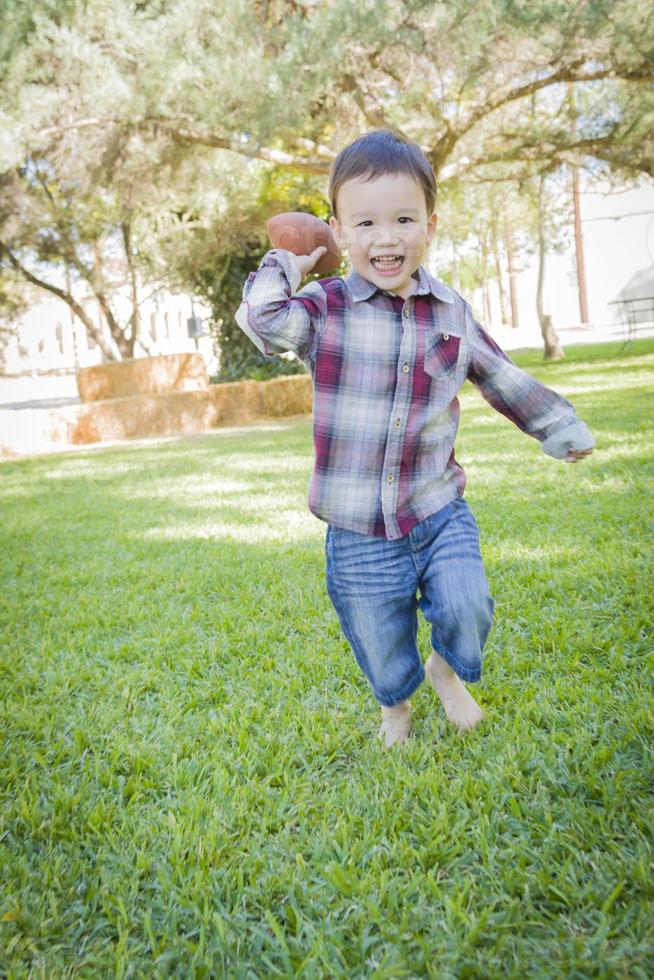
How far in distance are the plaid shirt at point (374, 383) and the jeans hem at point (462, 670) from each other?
335 millimetres

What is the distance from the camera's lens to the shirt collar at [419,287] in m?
1.91

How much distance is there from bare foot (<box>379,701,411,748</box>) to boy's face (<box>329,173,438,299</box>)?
1.05 meters

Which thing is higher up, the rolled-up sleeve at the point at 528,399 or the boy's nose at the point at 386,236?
the boy's nose at the point at 386,236

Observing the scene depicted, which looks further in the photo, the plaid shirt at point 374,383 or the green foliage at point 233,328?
the green foliage at point 233,328

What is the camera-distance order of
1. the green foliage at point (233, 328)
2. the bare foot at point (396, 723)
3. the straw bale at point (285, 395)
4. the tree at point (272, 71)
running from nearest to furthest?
the bare foot at point (396, 723) → the tree at point (272, 71) → the straw bale at point (285, 395) → the green foliage at point (233, 328)

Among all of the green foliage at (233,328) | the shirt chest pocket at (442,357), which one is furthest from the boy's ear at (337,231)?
the green foliage at (233,328)

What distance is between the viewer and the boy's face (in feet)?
6.02

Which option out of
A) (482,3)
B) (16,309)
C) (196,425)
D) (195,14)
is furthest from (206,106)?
(16,309)

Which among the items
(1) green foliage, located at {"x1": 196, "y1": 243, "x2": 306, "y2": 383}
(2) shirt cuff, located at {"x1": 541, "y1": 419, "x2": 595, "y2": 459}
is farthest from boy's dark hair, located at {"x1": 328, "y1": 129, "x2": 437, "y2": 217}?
(1) green foliage, located at {"x1": 196, "y1": 243, "x2": 306, "y2": 383}

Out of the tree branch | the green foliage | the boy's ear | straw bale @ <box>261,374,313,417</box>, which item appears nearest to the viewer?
the boy's ear

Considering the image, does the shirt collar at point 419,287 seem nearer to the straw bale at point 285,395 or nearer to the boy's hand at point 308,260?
the boy's hand at point 308,260

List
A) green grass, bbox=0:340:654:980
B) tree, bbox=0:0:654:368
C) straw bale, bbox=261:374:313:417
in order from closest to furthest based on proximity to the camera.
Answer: green grass, bbox=0:340:654:980, tree, bbox=0:0:654:368, straw bale, bbox=261:374:313:417

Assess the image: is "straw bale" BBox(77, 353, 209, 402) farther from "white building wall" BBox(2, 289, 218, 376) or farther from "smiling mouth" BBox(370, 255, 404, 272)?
"white building wall" BBox(2, 289, 218, 376)

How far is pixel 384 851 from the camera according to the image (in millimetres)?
1598
